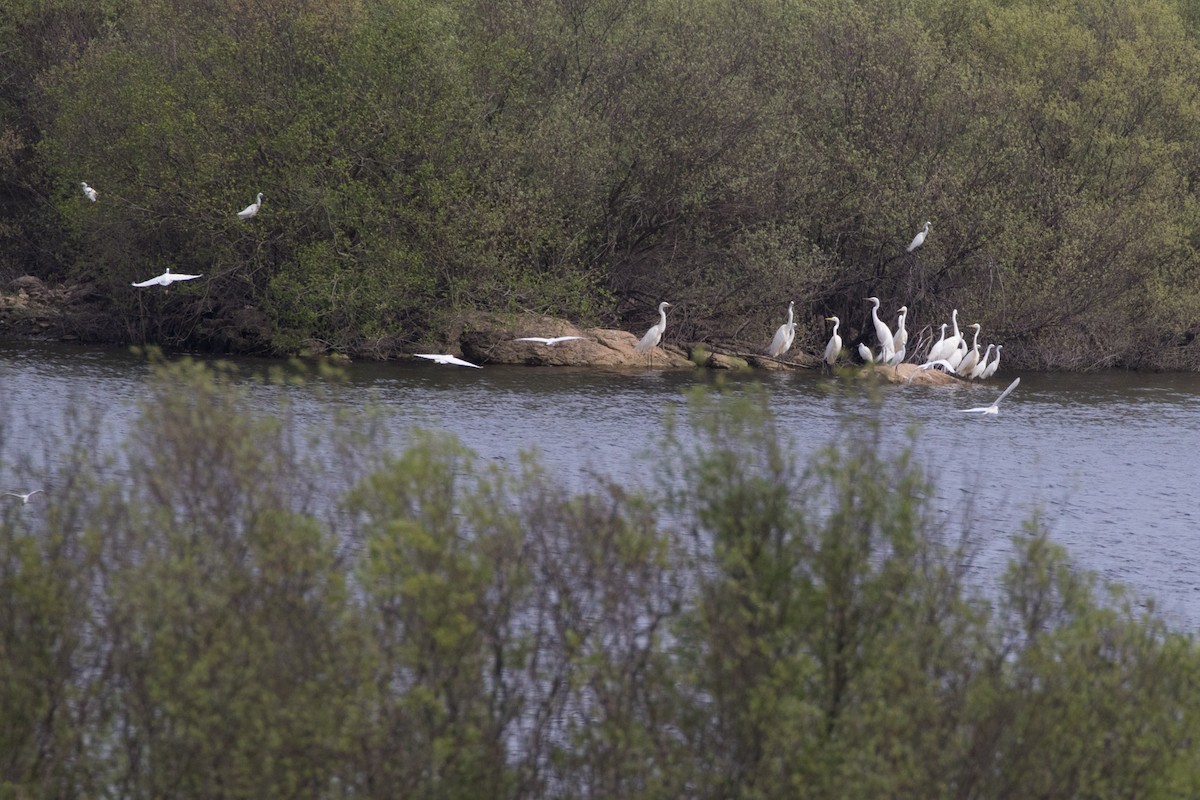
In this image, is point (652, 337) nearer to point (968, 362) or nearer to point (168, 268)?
point (968, 362)

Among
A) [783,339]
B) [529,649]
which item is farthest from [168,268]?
[529,649]

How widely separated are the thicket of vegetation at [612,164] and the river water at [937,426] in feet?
10.4

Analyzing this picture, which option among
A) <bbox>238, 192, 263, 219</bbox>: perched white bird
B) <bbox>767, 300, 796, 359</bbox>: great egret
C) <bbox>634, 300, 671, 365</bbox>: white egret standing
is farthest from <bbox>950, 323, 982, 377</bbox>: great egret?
<bbox>238, 192, 263, 219</bbox>: perched white bird

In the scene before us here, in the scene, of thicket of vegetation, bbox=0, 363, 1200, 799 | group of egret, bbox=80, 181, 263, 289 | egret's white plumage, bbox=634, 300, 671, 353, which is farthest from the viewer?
egret's white plumage, bbox=634, 300, 671, 353

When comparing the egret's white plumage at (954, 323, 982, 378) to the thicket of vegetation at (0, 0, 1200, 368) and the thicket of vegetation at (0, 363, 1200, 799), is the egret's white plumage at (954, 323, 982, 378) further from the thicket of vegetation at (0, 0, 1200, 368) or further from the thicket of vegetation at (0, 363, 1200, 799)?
the thicket of vegetation at (0, 363, 1200, 799)

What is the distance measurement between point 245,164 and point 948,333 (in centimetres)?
1885

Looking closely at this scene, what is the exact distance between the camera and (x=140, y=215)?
1430 inches

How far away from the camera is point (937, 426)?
1167 inches

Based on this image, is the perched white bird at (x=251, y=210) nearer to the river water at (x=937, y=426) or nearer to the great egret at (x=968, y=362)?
the river water at (x=937, y=426)

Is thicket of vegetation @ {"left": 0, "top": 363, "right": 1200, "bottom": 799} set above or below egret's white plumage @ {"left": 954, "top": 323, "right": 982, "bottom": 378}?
below

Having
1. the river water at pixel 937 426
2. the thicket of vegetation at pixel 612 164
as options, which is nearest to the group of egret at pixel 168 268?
the thicket of vegetation at pixel 612 164

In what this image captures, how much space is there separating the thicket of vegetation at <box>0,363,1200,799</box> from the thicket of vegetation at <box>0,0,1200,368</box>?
27.7 m

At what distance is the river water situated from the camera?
2036 cm

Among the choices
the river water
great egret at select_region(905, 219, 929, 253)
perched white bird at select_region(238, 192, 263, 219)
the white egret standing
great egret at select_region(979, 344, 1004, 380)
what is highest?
great egret at select_region(905, 219, 929, 253)
